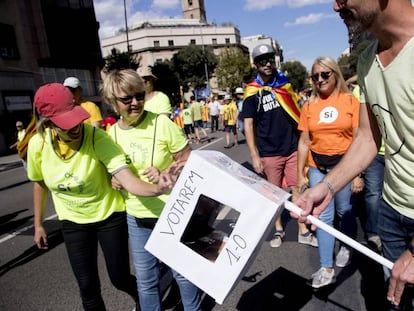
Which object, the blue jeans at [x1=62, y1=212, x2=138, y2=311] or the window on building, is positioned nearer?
the blue jeans at [x1=62, y1=212, x2=138, y2=311]

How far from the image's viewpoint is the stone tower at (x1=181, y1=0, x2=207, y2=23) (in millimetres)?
94438

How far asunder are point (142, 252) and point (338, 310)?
1532mm

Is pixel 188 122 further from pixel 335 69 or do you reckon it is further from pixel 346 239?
pixel 346 239

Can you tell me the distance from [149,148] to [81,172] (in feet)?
1.51

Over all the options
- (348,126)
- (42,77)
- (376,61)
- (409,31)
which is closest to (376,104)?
(376,61)

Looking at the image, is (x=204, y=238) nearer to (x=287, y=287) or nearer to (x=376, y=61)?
(x=376, y=61)

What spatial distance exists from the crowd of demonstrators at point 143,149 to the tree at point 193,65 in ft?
187

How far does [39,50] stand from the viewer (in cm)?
2516

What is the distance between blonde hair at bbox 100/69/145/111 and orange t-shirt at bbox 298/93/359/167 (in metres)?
1.64

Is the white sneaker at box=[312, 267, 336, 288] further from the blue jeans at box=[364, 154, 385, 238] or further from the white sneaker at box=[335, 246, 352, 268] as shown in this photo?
the blue jeans at box=[364, 154, 385, 238]

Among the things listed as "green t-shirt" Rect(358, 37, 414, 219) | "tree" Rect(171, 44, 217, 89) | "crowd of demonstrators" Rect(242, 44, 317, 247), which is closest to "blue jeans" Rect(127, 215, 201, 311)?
"green t-shirt" Rect(358, 37, 414, 219)

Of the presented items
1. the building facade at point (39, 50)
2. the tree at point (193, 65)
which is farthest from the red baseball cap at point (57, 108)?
the tree at point (193, 65)

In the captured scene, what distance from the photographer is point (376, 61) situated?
4.85 ft

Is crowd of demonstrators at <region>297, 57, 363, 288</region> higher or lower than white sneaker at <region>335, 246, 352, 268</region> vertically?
higher
